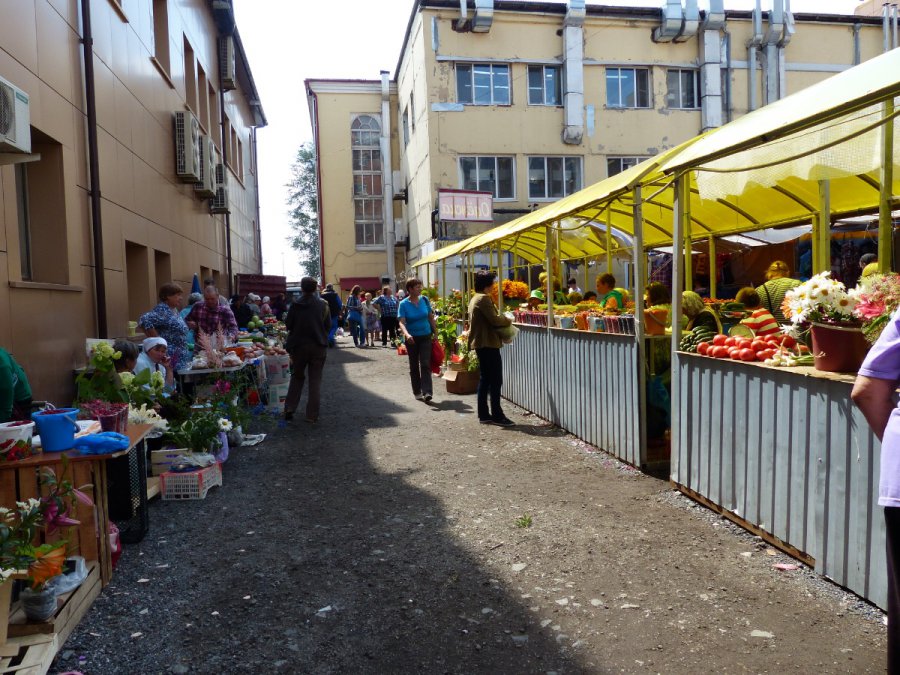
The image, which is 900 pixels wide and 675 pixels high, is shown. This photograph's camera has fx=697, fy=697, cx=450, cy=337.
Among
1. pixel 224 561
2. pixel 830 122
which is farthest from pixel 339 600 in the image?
pixel 830 122

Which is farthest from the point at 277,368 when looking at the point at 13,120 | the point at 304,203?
the point at 304,203

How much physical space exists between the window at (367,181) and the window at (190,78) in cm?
2056

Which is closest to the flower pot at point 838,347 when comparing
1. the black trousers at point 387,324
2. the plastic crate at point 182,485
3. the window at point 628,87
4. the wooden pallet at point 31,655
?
the wooden pallet at point 31,655

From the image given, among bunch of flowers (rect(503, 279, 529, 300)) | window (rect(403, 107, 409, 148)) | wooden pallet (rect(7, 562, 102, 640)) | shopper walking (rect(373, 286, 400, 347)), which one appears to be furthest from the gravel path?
window (rect(403, 107, 409, 148))

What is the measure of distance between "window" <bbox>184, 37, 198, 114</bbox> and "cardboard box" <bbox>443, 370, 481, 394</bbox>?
840 cm

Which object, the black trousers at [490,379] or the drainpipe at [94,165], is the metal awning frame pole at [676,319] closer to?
the black trousers at [490,379]

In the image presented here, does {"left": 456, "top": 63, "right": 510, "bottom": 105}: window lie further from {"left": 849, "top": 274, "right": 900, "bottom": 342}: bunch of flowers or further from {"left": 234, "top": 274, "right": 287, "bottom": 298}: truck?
{"left": 849, "top": 274, "right": 900, "bottom": 342}: bunch of flowers

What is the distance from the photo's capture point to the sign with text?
1953 centimetres

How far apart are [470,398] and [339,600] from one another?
7.00m

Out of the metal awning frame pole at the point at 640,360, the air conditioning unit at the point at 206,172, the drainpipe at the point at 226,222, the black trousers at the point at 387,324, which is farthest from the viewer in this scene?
the black trousers at the point at 387,324

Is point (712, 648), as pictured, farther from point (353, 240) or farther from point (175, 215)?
point (353, 240)

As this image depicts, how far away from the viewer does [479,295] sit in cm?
835

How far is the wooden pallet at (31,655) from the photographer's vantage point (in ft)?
8.99

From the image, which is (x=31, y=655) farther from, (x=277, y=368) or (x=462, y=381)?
(x=462, y=381)
